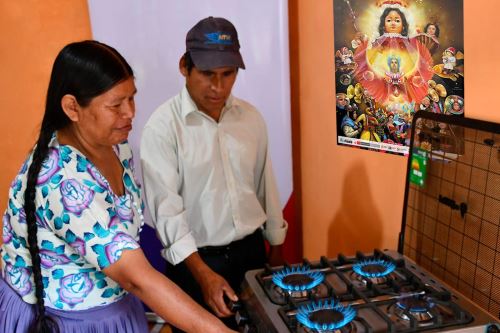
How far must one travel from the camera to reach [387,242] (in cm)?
167

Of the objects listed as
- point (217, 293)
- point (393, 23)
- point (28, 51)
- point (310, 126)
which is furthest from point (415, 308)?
point (28, 51)

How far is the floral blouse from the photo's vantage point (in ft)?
3.41

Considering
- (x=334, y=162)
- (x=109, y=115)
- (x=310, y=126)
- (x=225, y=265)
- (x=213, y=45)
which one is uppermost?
(x=213, y=45)

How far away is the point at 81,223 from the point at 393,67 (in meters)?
1.00

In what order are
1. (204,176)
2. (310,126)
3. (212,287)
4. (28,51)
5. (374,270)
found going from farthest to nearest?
(28,51) < (310,126) < (204,176) < (212,287) < (374,270)

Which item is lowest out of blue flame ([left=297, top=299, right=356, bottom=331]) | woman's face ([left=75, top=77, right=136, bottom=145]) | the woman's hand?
blue flame ([left=297, top=299, right=356, bottom=331])

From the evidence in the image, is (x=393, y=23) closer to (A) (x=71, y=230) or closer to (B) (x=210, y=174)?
(B) (x=210, y=174)

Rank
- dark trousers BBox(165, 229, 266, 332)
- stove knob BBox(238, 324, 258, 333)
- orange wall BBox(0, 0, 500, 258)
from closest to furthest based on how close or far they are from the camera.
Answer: stove knob BBox(238, 324, 258, 333), dark trousers BBox(165, 229, 266, 332), orange wall BBox(0, 0, 500, 258)

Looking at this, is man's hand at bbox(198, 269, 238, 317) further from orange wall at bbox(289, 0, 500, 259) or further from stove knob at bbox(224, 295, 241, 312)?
orange wall at bbox(289, 0, 500, 259)

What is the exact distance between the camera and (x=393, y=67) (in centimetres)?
153

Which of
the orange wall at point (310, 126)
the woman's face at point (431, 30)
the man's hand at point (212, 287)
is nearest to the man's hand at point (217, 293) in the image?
the man's hand at point (212, 287)

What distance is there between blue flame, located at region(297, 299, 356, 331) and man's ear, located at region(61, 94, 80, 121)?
2.08ft

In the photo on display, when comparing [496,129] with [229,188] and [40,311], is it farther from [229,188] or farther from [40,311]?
[40,311]

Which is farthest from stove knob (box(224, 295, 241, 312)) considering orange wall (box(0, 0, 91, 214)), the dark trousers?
orange wall (box(0, 0, 91, 214))
